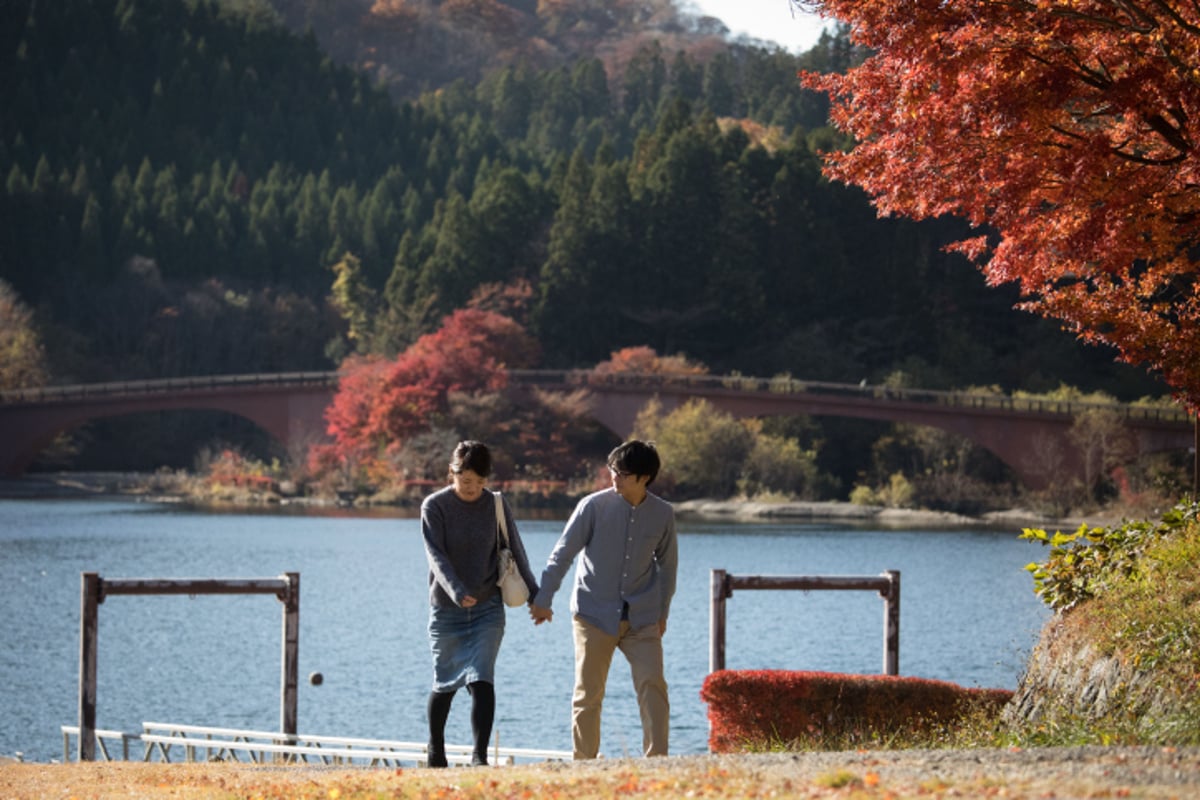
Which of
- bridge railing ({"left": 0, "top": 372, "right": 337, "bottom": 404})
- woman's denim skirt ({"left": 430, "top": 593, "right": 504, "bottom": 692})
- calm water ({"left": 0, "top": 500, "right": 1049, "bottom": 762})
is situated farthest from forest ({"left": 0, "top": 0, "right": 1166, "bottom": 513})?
woman's denim skirt ({"left": 430, "top": 593, "right": 504, "bottom": 692})

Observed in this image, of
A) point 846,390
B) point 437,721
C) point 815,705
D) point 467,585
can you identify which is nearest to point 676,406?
point 846,390

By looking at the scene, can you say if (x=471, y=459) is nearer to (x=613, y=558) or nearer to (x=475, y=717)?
(x=613, y=558)

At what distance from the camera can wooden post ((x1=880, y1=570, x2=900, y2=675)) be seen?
13570mm

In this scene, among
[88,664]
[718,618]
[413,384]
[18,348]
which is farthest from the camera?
[18,348]

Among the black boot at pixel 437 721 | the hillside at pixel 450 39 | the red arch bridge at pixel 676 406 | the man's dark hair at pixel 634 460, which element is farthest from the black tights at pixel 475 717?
the hillside at pixel 450 39

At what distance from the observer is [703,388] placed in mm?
56750

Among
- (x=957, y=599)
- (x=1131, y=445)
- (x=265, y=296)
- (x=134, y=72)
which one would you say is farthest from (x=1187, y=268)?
(x=134, y=72)

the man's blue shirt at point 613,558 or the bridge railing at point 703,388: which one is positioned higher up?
the bridge railing at point 703,388

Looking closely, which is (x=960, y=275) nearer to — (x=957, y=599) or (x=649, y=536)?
(x=957, y=599)

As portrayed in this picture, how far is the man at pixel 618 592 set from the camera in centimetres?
890

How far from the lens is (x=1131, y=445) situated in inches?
1948

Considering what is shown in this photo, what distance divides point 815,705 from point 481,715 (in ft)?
9.66

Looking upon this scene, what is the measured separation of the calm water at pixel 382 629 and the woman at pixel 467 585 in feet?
13.0

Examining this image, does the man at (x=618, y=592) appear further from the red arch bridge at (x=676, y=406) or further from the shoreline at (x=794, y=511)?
the red arch bridge at (x=676, y=406)
